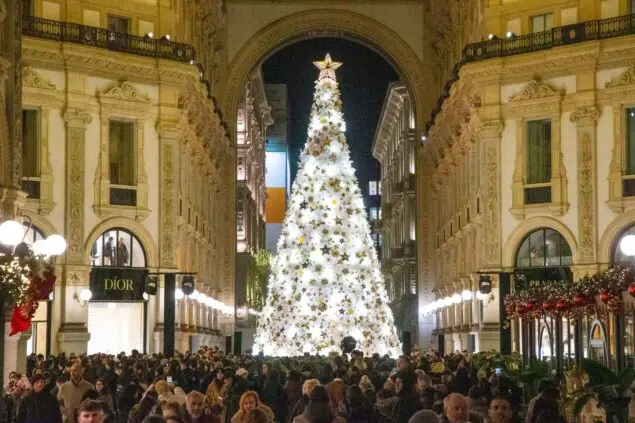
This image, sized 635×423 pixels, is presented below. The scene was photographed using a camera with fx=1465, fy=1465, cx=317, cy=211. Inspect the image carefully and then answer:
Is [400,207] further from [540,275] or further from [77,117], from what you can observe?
[77,117]

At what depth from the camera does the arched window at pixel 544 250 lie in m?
50.1

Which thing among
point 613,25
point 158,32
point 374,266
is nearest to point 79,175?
point 158,32

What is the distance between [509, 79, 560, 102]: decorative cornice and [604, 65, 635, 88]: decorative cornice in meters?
2.24

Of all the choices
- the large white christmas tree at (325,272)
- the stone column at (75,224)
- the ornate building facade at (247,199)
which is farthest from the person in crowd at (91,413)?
the ornate building facade at (247,199)

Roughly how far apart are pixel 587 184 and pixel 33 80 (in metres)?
18.6

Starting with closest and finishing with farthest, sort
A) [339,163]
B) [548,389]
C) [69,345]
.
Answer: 1. [548,389]
2. [69,345]
3. [339,163]

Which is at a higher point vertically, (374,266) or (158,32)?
(158,32)

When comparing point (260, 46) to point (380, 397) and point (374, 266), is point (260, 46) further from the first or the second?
point (380, 397)

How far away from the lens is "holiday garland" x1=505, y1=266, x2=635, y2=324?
23.3 m

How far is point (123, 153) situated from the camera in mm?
51188

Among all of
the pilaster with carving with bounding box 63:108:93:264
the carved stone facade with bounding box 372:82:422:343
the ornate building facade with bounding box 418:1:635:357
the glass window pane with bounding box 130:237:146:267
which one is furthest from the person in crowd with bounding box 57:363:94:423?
the carved stone facade with bounding box 372:82:422:343

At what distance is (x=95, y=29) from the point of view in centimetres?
4962

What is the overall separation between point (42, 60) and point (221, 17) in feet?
70.2

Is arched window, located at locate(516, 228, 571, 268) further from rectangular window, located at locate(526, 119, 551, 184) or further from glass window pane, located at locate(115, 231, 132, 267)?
glass window pane, located at locate(115, 231, 132, 267)
